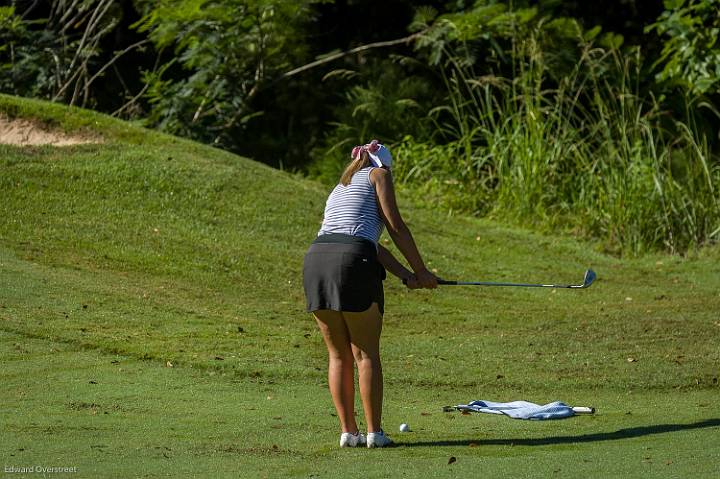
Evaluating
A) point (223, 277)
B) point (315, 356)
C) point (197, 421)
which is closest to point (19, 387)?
point (197, 421)

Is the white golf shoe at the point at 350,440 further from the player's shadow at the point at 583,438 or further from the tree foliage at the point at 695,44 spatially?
the tree foliage at the point at 695,44

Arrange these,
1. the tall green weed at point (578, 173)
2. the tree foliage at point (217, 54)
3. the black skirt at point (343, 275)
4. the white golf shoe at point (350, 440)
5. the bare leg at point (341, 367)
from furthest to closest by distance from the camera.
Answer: the tree foliage at point (217, 54)
the tall green weed at point (578, 173)
the white golf shoe at point (350, 440)
the bare leg at point (341, 367)
the black skirt at point (343, 275)

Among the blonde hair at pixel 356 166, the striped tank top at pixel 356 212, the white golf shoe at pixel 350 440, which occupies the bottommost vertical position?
the white golf shoe at pixel 350 440

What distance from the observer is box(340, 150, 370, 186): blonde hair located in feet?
23.4

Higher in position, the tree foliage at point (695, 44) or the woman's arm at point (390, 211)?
the woman's arm at point (390, 211)

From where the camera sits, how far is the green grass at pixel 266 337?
23.3ft

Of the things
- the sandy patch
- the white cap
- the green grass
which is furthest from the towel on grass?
the sandy patch

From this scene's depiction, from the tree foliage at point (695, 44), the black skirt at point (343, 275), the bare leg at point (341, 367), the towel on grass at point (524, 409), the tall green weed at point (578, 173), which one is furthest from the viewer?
the tree foliage at point (695, 44)

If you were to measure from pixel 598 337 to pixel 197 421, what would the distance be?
5.27 m

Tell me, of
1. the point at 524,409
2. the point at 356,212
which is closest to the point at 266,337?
the point at 524,409

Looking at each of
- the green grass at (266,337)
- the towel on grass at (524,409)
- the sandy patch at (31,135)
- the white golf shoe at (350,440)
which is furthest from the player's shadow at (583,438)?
the sandy patch at (31,135)

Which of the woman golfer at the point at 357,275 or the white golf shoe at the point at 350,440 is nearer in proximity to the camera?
the woman golfer at the point at 357,275

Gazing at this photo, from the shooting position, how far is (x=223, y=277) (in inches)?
572

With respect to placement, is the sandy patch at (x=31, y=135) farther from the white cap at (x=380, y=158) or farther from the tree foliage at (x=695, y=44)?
the white cap at (x=380, y=158)
